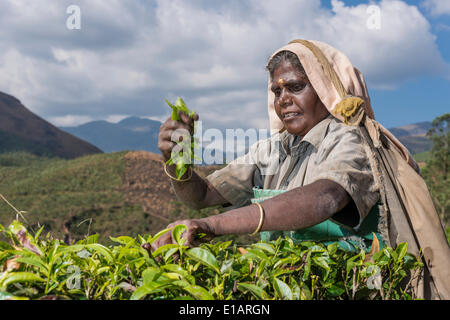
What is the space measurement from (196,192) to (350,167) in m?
0.89

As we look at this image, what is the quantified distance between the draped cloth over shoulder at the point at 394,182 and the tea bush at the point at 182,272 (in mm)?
295

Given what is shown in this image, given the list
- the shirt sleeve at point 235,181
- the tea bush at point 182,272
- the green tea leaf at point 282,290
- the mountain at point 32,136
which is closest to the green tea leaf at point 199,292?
the tea bush at point 182,272

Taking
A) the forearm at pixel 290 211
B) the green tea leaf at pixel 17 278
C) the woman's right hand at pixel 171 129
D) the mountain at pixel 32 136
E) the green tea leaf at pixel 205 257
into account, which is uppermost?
the mountain at pixel 32 136

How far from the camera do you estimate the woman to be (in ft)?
4.35

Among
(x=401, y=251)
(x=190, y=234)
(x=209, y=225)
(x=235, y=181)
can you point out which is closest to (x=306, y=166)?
(x=235, y=181)

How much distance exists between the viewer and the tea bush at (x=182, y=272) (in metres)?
0.93

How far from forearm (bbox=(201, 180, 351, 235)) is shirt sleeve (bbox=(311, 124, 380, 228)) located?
0.04 meters

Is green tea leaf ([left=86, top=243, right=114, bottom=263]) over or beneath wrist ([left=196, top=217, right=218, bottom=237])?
beneath

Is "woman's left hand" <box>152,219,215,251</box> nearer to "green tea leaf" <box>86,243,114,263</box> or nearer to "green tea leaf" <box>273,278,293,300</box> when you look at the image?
"green tea leaf" <box>86,243,114,263</box>

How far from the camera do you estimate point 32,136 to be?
52656mm

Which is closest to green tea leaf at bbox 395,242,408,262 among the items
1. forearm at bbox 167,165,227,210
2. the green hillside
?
forearm at bbox 167,165,227,210

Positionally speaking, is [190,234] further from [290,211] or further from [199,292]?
[290,211]

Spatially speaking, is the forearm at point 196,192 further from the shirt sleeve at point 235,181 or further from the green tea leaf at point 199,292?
the green tea leaf at point 199,292
